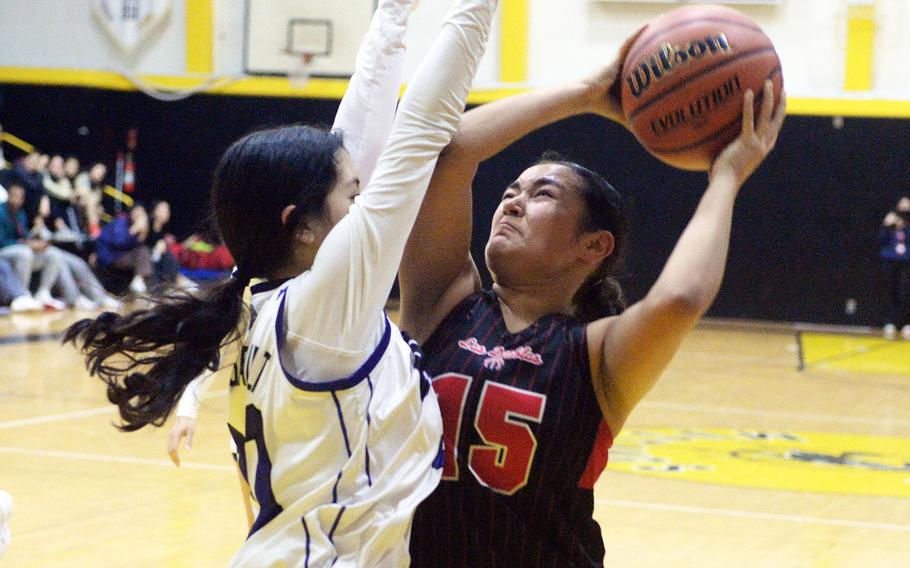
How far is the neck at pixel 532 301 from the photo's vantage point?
2.26 metres

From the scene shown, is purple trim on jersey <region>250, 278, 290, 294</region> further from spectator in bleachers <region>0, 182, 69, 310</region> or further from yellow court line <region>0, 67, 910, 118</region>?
yellow court line <region>0, 67, 910, 118</region>

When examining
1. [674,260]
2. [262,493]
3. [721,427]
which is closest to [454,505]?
[262,493]

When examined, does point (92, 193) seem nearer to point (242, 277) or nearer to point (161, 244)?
point (161, 244)

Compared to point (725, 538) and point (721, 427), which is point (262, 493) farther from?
point (721, 427)

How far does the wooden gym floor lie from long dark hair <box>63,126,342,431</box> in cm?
218

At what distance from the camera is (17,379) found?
776cm

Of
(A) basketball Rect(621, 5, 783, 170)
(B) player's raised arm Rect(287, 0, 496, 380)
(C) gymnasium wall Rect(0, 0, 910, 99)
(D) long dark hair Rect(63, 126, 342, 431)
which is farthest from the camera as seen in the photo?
(C) gymnasium wall Rect(0, 0, 910, 99)

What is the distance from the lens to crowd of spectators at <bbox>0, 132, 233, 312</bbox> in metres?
12.3

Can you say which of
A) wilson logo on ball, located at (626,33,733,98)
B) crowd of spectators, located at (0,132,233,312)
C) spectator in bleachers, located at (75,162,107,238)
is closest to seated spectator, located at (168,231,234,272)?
crowd of spectators, located at (0,132,233,312)

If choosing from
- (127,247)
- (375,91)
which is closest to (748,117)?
(375,91)

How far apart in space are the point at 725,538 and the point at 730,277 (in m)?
9.90

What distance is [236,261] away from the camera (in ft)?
6.47

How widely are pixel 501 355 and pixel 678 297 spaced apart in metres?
0.38

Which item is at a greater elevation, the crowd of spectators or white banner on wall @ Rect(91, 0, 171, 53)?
white banner on wall @ Rect(91, 0, 171, 53)
